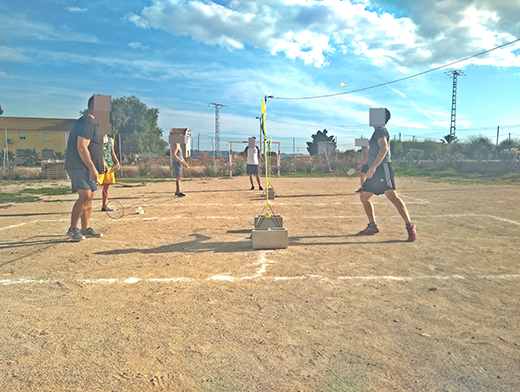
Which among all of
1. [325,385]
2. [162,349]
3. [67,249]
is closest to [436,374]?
[325,385]

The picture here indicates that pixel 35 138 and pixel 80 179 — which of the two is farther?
pixel 35 138

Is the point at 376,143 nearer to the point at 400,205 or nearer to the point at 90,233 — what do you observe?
the point at 400,205

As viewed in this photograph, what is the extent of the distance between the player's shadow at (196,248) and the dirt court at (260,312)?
30mm

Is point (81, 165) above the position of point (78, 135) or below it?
below

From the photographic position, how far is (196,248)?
17.5 feet

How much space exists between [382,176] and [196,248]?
3.12 meters

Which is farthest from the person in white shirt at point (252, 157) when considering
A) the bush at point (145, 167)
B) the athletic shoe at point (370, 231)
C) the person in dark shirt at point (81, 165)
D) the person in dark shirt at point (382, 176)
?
the bush at point (145, 167)

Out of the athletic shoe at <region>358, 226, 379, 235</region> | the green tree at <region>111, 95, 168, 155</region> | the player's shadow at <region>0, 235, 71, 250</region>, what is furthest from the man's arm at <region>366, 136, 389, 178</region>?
the green tree at <region>111, 95, 168, 155</region>

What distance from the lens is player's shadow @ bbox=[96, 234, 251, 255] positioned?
5.18 m

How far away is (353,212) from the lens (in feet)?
28.6

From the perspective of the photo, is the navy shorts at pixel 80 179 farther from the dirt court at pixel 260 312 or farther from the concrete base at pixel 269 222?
the concrete base at pixel 269 222

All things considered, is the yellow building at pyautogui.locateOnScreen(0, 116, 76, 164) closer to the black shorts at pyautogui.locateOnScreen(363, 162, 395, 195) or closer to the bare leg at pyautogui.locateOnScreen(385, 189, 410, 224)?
the black shorts at pyautogui.locateOnScreen(363, 162, 395, 195)

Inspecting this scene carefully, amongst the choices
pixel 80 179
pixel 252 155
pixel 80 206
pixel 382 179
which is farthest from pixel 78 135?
pixel 252 155

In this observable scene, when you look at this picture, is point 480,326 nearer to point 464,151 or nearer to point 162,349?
point 162,349
